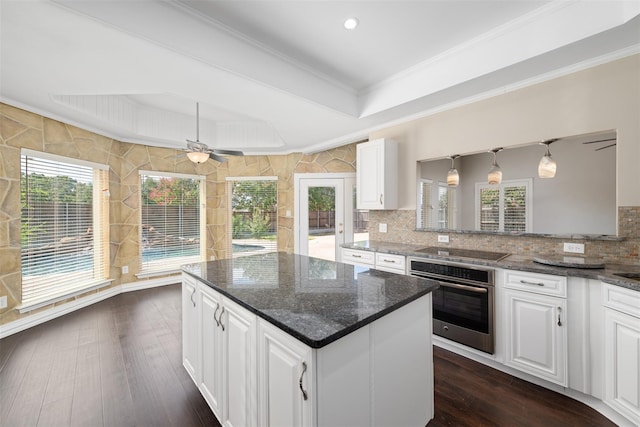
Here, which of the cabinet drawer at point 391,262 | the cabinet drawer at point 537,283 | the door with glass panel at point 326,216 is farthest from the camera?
the door with glass panel at point 326,216

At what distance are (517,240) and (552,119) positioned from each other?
3.63ft

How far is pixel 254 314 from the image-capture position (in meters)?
1.31

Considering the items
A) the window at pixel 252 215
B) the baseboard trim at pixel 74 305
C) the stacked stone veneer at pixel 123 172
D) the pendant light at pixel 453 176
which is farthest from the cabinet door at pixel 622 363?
the baseboard trim at pixel 74 305

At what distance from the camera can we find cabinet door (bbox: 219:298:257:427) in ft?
4.33

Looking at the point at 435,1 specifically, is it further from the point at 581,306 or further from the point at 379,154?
the point at 581,306

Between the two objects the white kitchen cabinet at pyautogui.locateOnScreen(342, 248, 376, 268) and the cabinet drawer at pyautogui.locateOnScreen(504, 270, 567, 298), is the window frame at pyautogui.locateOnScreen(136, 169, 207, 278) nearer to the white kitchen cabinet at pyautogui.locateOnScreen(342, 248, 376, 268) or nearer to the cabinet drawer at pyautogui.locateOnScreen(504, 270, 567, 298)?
the white kitchen cabinet at pyautogui.locateOnScreen(342, 248, 376, 268)

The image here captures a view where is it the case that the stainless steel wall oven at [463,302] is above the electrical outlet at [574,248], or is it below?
below

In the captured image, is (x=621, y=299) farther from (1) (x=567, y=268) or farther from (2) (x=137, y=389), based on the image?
(2) (x=137, y=389)

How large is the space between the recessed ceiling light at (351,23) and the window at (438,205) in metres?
1.97

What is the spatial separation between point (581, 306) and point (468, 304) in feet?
2.39

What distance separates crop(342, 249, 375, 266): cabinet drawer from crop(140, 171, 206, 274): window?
3178mm

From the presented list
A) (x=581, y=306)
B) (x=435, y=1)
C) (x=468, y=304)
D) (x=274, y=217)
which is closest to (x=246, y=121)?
(x=274, y=217)

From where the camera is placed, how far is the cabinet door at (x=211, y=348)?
1.62 metres

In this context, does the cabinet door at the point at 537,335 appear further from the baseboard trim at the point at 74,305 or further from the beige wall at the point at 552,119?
the baseboard trim at the point at 74,305
